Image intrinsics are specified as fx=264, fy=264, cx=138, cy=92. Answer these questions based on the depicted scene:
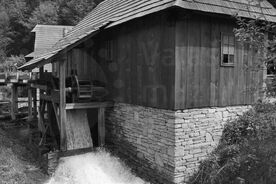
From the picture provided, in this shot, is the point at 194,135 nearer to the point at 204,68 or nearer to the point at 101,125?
the point at 204,68

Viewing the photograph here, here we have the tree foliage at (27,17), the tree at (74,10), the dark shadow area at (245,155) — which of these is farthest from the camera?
the tree foliage at (27,17)

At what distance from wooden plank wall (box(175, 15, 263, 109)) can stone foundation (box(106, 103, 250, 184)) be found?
0.29 meters

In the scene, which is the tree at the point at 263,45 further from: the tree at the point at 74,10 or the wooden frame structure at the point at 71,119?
the tree at the point at 74,10

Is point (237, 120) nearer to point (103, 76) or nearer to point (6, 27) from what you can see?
point (103, 76)

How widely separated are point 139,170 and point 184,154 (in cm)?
177

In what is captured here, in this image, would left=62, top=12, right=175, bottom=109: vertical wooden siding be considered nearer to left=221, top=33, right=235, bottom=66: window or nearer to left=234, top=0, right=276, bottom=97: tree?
left=221, top=33, right=235, bottom=66: window

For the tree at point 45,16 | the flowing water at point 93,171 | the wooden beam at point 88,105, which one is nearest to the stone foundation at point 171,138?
the flowing water at point 93,171

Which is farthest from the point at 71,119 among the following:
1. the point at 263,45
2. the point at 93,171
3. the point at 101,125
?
the point at 263,45

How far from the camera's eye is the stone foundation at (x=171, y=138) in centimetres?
629

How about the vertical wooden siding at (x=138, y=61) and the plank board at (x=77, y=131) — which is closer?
the vertical wooden siding at (x=138, y=61)

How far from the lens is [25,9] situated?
140 feet

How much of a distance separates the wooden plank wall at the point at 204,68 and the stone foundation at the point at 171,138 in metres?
0.29

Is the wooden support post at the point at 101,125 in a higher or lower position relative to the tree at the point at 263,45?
lower

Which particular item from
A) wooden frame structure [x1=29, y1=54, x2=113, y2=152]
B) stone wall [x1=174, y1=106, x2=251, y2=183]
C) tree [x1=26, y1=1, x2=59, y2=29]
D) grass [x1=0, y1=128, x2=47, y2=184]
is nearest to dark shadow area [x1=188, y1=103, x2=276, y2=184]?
stone wall [x1=174, y1=106, x2=251, y2=183]
